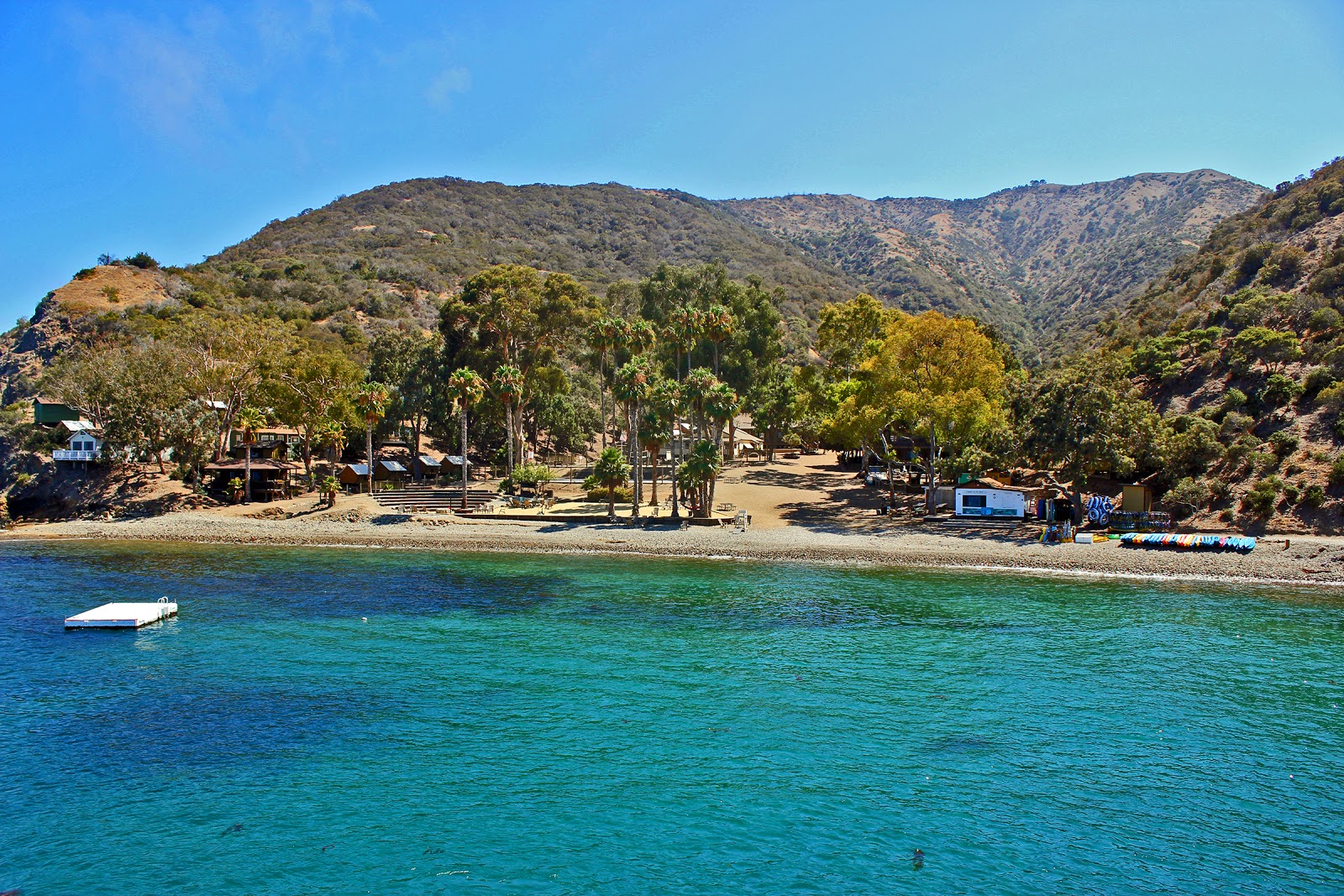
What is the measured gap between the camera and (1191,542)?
3806 centimetres

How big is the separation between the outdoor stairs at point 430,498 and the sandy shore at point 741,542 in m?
1.49

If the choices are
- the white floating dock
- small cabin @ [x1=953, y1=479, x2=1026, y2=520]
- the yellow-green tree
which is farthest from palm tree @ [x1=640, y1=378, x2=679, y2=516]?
the white floating dock

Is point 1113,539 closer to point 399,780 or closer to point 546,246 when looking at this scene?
point 399,780

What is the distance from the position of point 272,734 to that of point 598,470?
3264 cm

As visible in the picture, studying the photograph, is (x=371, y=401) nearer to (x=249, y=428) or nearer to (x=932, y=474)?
(x=249, y=428)

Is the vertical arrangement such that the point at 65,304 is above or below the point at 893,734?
above

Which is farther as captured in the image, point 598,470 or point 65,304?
point 65,304

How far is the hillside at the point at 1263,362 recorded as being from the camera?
135 feet

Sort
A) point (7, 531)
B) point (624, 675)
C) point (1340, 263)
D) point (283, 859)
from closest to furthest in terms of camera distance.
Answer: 1. point (283, 859)
2. point (624, 675)
3. point (7, 531)
4. point (1340, 263)

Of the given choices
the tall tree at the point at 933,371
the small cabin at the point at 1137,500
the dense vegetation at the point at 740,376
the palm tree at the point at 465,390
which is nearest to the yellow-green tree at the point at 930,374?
the tall tree at the point at 933,371

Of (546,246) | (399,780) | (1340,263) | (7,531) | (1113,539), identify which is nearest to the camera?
(399,780)

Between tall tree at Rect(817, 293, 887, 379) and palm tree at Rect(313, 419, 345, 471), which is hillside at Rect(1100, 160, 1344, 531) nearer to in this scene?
tall tree at Rect(817, 293, 887, 379)

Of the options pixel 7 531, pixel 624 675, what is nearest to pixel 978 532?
pixel 624 675

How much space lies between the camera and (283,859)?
13219 mm
